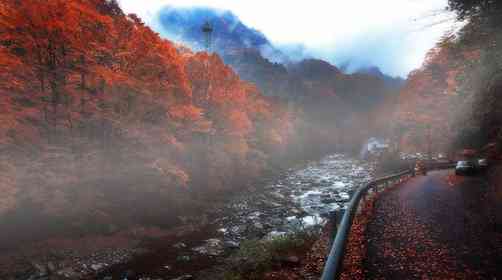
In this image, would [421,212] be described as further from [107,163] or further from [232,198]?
[107,163]

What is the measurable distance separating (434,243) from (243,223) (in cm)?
1242

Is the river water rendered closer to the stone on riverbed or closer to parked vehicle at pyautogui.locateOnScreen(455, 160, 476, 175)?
the stone on riverbed

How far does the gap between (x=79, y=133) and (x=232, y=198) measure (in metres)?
13.2

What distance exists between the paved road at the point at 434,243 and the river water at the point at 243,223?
1.82m

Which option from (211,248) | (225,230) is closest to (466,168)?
(225,230)

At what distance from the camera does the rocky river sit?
41.0ft

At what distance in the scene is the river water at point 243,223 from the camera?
42.2ft

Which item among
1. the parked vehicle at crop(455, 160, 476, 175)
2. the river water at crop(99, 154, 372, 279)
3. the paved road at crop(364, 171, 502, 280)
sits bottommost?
the river water at crop(99, 154, 372, 279)

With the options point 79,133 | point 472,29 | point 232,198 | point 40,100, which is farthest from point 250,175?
point 472,29

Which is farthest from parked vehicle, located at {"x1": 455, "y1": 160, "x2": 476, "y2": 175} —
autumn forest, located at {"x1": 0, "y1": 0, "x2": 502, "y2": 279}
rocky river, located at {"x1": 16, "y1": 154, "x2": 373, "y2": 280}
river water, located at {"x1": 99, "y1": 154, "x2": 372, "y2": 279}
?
river water, located at {"x1": 99, "y1": 154, "x2": 372, "y2": 279}

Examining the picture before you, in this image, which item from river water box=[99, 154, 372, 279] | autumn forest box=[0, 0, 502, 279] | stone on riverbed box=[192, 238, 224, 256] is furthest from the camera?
stone on riverbed box=[192, 238, 224, 256]

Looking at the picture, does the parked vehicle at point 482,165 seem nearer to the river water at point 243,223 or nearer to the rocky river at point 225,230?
the rocky river at point 225,230

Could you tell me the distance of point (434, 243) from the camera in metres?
8.35

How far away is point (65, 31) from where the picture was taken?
15.4 metres
